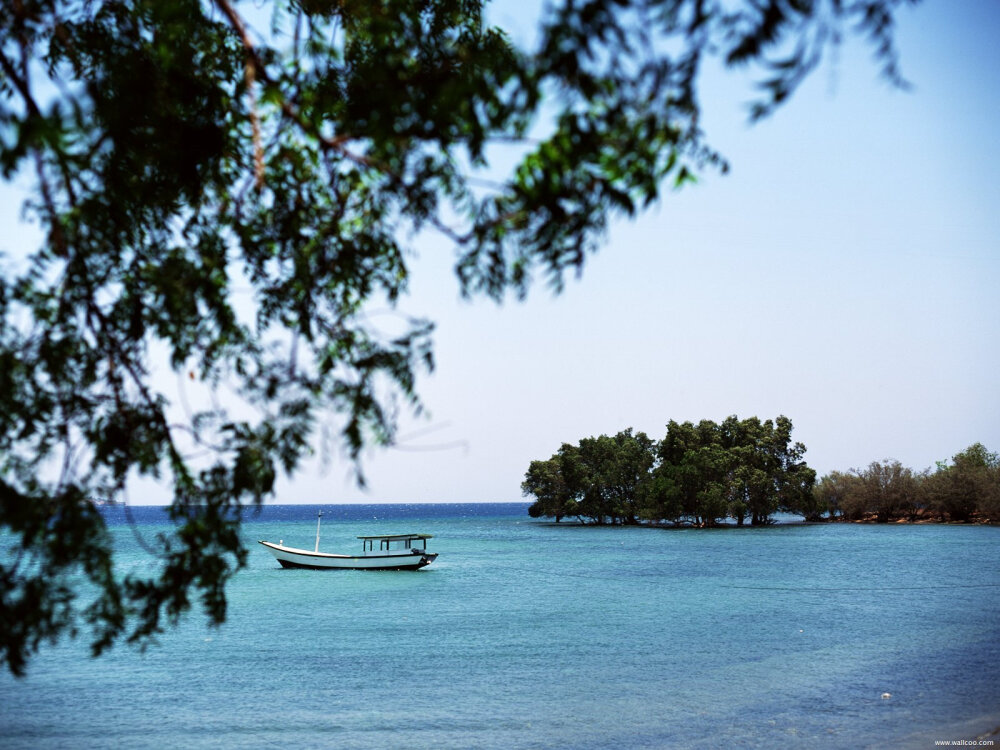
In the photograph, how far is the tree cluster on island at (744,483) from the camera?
97.5 m

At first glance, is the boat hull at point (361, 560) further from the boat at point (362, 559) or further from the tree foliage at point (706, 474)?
the tree foliage at point (706, 474)

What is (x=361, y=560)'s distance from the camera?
49156 mm

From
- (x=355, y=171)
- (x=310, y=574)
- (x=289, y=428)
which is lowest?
(x=310, y=574)

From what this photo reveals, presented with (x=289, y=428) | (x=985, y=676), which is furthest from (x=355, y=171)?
(x=985, y=676)

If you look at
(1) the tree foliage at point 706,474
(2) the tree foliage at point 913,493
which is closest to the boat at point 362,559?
(1) the tree foliage at point 706,474

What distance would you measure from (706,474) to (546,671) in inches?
3212

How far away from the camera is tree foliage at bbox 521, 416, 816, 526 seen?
9781 cm

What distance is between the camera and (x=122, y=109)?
198 inches

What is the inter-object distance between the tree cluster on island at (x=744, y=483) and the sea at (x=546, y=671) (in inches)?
2213

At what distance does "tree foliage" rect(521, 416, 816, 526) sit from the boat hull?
56305 millimetres

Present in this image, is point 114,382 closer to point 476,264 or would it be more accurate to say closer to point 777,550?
point 476,264

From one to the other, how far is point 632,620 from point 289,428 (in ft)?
87.7

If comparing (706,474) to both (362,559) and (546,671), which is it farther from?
(546,671)

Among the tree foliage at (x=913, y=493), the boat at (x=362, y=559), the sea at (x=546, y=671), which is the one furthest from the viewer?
the tree foliage at (x=913, y=493)
